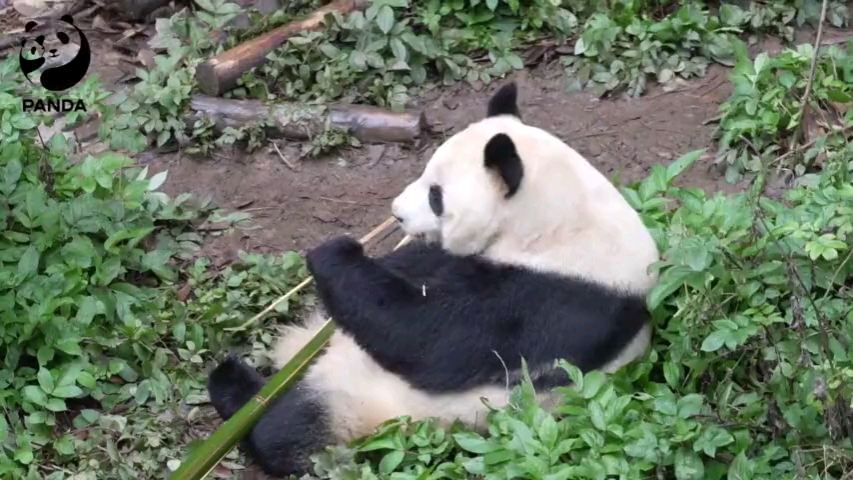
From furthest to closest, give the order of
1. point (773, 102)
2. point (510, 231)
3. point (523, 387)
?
point (773, 102), point (510, 231), point (523, 387)

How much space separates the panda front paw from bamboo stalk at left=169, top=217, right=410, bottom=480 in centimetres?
27

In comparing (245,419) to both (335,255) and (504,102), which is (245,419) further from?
(504,102)

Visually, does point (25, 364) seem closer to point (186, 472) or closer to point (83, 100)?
point (186, 472)

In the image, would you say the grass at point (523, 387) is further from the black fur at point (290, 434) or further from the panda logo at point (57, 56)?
the panda logo at point (57, 56)

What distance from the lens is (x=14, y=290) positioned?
4730mm

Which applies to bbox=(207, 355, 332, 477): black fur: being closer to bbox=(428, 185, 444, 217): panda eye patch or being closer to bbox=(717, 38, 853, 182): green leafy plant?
bbox=(428, 185, 444, 217): panda eye patch

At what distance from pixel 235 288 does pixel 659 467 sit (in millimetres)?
2365

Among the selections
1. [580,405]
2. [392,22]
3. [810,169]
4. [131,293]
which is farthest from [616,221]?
[392,22]

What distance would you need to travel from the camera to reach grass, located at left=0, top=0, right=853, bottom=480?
3768 mm

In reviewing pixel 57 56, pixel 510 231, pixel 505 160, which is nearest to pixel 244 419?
pixel 510 231

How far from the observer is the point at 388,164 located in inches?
244

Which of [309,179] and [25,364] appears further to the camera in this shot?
[309,179]

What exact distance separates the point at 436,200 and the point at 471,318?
48 centimetres

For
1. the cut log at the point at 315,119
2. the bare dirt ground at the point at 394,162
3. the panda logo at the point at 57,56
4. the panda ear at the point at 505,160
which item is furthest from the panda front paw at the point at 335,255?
the panda logo at the point at 57,56
